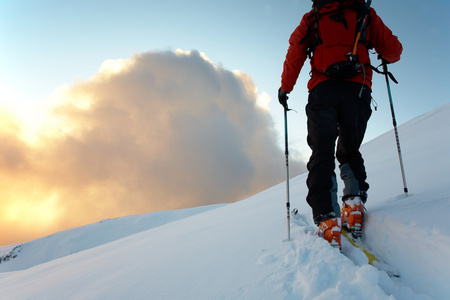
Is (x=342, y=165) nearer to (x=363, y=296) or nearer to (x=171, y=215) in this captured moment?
(x=363, y=296)

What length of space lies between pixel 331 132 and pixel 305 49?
0.87 meters

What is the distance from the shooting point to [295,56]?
2.38 metres

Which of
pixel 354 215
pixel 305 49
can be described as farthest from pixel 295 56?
pixel 354 215

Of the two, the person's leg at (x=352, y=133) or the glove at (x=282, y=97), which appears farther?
the glove at (x=282, y=97)

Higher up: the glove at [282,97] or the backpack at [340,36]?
the backpack at [340,36]

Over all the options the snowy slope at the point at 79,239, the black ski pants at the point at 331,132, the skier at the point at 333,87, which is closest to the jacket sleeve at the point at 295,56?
the skier at the point at 333,87

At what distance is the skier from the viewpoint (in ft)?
7.14

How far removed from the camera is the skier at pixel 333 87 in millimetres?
2178

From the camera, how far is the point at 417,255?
1.67m

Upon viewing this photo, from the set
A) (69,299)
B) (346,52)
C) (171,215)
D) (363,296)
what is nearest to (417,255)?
(363,296)

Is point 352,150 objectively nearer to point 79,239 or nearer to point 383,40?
point 383,40

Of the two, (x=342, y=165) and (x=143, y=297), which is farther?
(x=342, y=165)

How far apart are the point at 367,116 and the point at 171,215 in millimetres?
32104

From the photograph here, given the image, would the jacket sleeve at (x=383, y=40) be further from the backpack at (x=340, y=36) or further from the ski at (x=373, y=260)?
the ski at (x=373, y=260)
